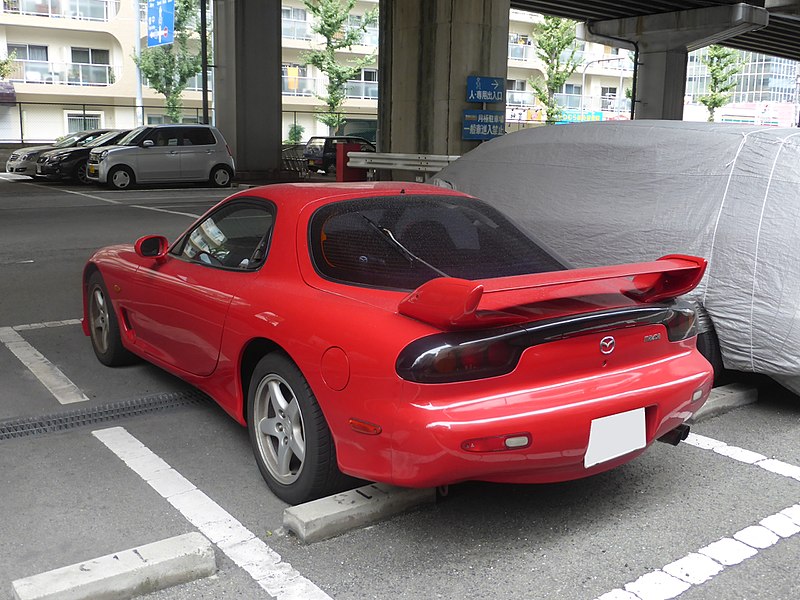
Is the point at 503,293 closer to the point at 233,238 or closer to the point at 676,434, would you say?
the point at 676,434

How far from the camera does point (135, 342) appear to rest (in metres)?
4.97

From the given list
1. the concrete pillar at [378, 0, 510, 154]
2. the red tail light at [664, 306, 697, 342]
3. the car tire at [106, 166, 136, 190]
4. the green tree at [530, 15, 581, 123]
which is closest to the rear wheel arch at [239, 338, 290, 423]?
the red tail light at [664, 306, 697, 342]

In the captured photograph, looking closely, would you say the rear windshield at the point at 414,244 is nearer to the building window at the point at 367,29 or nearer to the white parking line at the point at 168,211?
the white parking line at the point at 168,211

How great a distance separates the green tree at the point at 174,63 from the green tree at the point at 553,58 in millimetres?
21474

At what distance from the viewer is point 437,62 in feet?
58.0

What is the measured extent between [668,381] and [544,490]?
0.79 m

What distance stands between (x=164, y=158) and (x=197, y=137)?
1061mm

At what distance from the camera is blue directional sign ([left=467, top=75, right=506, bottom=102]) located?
58.5 feet

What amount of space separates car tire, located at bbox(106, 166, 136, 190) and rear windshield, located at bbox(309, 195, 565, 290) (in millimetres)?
18329

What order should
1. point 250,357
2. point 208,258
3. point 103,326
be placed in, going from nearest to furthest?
point 250,357, point 208,258, point 103,326

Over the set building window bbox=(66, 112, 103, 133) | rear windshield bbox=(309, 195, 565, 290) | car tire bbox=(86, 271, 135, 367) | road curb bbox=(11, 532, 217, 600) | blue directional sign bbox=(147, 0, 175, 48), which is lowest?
road curb bbox=(11, 532, 217, 600)

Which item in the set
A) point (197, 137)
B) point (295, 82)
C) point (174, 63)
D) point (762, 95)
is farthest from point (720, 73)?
point (197, 137)

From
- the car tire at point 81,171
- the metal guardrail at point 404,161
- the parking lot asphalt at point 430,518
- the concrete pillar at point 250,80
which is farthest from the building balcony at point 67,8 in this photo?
the parking lot asphalt at point 430,518

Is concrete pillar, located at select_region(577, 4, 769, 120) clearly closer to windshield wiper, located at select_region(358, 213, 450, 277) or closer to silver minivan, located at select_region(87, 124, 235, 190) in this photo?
silver minivan, located at select_region(87, 124, 235, 190)
